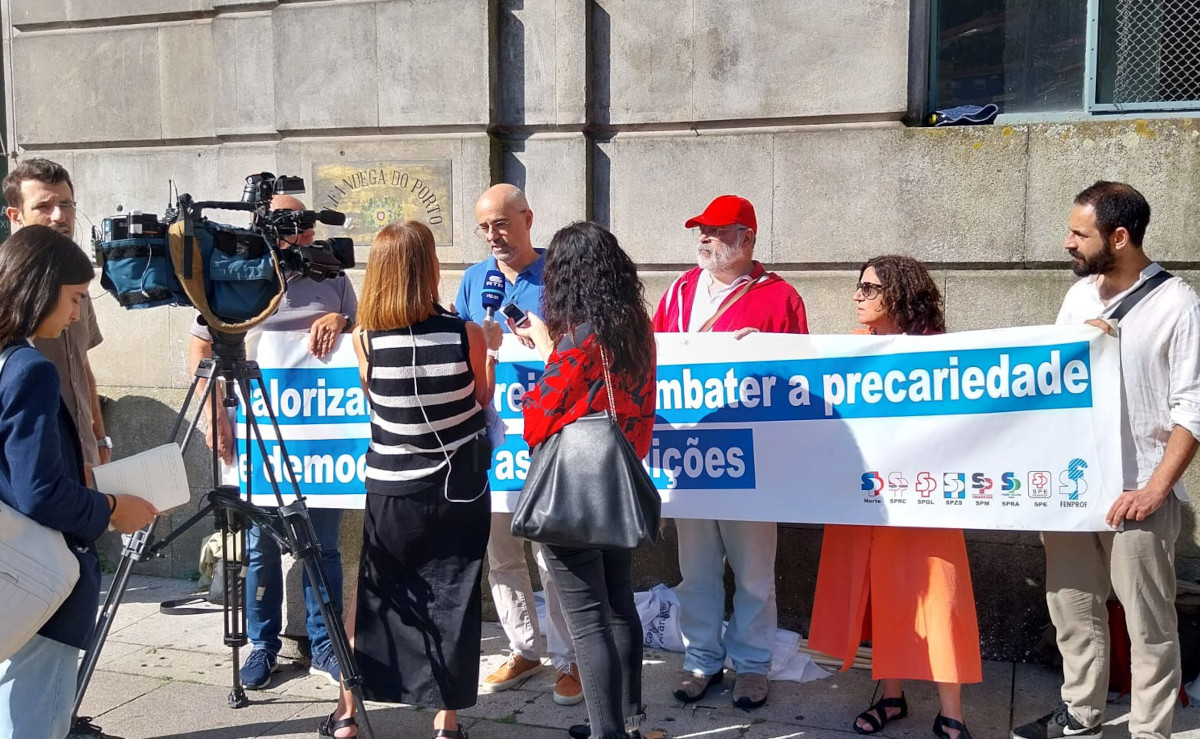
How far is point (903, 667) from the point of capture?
4.34 m

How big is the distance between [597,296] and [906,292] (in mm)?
1373

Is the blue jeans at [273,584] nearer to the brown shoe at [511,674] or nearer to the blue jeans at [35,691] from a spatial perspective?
the brown shoe at [511,674]

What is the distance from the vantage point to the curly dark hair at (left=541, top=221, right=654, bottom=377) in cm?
379

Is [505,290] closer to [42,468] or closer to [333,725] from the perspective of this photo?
[333,725]

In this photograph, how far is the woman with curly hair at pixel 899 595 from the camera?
14.1 ft

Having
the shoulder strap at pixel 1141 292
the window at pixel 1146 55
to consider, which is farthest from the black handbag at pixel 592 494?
the window at pixel 1146 55

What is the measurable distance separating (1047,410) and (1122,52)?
2422 millimetres

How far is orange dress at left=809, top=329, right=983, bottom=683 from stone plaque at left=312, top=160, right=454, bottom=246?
2944 mm

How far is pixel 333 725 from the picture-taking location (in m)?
4.29

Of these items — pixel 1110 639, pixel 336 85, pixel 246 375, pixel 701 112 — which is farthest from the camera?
pixel 336 85

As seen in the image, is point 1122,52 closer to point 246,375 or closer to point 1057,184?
point 1057,184

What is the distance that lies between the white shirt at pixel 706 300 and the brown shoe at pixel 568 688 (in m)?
1.56

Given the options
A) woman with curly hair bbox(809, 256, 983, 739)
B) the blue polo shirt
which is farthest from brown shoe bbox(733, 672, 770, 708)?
the blue polo shirt

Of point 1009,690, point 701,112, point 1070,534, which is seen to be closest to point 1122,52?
point 701,112
